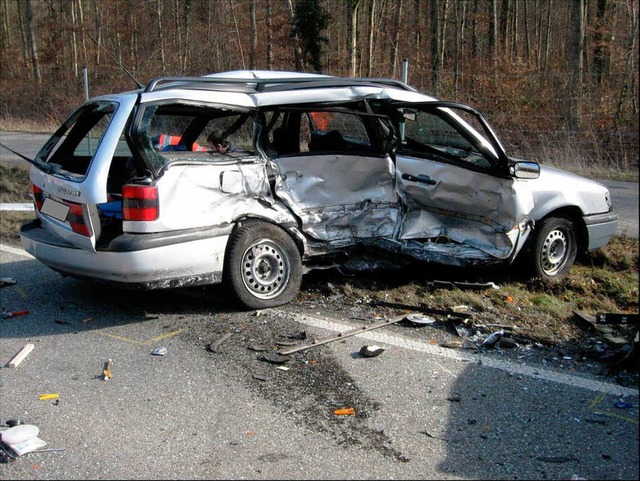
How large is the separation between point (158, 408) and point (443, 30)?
28.4m

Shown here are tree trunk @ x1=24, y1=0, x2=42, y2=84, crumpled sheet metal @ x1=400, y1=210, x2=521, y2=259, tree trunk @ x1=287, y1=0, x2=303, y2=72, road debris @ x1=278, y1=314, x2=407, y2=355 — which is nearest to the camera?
road debris @ x1=278, y1=314, x2=407, y2=355

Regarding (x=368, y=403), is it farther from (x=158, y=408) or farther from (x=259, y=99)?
(x=259, y=99)

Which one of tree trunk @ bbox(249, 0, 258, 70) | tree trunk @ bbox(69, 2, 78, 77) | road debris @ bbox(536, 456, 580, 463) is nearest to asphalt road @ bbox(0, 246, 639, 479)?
road debris @ bbox(536, 456, 580, 463)

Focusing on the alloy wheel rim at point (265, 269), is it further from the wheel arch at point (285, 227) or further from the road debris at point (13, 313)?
the road debris at point (13, 313)

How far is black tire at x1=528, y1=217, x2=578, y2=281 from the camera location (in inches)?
258

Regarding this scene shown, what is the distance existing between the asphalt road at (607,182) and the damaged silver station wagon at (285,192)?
3.34 feet

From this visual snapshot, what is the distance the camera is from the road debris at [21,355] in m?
4.90

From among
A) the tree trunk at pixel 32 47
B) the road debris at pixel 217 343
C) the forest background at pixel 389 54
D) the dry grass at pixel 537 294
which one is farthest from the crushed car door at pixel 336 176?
the tree trunk at pixel 32 47

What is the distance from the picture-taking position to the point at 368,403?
421 centimetres

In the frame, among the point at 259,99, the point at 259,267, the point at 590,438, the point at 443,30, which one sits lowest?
the point at 590,438

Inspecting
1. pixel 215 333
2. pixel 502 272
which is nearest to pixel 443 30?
pixel 502 272

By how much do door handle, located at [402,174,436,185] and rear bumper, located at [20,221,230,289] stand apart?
191cm

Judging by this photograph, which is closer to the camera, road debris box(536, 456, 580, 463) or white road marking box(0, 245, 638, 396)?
road debris box(536, 456, 580, 463)

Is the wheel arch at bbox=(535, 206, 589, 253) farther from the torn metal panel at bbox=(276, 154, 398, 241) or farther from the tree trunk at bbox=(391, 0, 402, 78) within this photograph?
the tree trunk at bbox=(391, 0, 402, 78)
